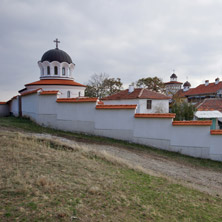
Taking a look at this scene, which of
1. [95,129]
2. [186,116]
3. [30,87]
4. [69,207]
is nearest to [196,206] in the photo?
[69,207]

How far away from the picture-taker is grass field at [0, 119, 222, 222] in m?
2.97

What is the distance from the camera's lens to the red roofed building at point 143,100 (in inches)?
1097

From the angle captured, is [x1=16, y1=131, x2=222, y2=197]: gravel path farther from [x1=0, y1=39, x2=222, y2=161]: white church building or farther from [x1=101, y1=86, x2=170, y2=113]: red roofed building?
[x1=101, y1=86, x2=170, y2=113]: red roofed building

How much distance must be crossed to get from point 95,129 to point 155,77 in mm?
33571

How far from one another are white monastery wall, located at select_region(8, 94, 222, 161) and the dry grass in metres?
5.03

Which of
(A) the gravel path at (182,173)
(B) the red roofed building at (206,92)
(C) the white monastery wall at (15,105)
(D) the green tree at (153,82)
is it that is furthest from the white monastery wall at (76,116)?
(B) the red roofed building at (206,92)

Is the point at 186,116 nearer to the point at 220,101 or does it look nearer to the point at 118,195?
the point at 220,101

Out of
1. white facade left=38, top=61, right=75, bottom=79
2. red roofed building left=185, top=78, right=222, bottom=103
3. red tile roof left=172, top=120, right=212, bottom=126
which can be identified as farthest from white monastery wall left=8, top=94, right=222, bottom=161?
red roofed building left=185, top=78, right=222, bottom=103

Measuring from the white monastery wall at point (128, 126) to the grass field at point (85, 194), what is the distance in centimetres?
519

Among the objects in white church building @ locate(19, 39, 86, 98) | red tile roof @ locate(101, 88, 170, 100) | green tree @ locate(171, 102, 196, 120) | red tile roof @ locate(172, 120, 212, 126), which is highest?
white church building @ locate(19, 39, 86, 98)

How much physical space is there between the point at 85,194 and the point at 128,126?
7447mm

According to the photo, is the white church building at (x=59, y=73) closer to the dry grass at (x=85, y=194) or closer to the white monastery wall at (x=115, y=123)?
the white monastery wall at (x=115, y=123)

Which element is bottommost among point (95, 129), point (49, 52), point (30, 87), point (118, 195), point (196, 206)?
point (196, 206)

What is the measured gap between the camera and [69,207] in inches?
121
